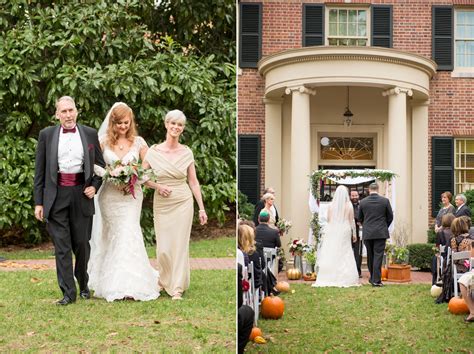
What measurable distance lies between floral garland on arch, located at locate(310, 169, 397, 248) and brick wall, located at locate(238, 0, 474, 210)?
281 mm

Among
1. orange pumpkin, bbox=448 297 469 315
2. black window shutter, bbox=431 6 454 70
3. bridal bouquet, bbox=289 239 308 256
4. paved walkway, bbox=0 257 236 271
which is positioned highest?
black window shutter, bbox=431 6 454 70

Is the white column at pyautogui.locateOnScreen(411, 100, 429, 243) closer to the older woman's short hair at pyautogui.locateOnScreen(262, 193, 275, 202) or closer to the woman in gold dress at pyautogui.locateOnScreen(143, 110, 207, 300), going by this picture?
the older woman's short hair at pyautogui.locateOnScreen(262, 193, 275, 202)

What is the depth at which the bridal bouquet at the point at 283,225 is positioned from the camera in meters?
3.86

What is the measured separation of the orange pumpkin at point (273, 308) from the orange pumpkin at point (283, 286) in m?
0.07

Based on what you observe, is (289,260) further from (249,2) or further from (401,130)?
(249,2)

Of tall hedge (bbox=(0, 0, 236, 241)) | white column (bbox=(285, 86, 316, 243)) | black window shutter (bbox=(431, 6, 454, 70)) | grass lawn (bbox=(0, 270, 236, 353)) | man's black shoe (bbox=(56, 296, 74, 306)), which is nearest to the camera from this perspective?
white column (bbox=(285, 86, 316, 243))

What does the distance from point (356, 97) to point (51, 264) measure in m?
5.72

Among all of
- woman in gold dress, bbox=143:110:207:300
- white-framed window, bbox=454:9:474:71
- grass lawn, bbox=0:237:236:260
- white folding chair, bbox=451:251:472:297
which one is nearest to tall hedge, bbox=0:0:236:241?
grass lawn, bbox=0:237:236:260

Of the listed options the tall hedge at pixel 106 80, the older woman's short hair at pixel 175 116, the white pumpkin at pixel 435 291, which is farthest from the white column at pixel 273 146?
the tall hedge at pixel 106 80

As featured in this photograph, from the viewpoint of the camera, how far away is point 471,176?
446 cm

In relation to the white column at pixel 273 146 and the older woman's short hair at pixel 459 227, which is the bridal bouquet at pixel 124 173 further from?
the older woman's short hair at pixel 459 227

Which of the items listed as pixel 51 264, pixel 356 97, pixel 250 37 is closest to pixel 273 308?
pixel 356 97

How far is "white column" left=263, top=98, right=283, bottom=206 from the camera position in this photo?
13.2 ft

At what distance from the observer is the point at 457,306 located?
4961 millimetres
